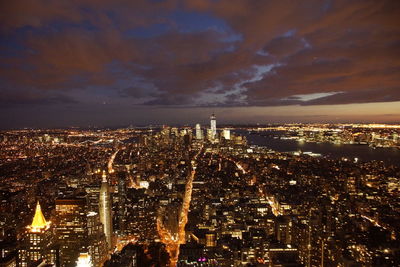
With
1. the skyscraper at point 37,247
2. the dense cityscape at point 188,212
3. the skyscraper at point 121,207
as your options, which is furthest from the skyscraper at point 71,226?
the skyscraper at point 121,207

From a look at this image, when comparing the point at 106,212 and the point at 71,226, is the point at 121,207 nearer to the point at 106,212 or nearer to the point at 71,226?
the point at 106,212

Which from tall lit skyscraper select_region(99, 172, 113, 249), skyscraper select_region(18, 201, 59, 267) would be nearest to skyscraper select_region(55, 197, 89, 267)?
skyscraper select_region(18, 201, 59, 267)

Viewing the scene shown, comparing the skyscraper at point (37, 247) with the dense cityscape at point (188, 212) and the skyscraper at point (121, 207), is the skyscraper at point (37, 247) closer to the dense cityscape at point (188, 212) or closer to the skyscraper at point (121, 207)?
the dense cityscape at point (188, 212)

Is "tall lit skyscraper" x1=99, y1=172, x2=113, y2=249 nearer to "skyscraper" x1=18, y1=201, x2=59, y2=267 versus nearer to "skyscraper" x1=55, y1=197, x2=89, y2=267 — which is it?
"skyscraper" x1=55, y1=197, x2=89, y2=267

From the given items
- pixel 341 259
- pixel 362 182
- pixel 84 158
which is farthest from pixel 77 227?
pixel 362 182

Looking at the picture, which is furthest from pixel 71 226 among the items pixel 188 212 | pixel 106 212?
pixel 188 212
